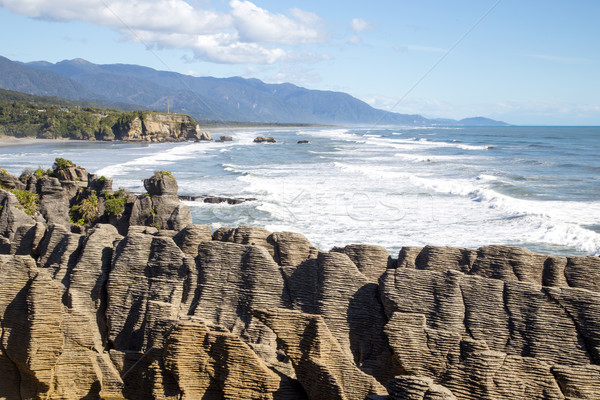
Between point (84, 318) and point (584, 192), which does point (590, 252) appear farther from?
point (84, 318)

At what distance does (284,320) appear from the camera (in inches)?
332

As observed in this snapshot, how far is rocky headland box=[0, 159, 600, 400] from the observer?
800 cm

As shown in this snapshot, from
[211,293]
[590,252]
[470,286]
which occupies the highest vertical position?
[470,286]

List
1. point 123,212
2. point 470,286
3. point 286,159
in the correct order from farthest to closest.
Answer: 1. point 286,159
2. point 123,212
3. point 470,286

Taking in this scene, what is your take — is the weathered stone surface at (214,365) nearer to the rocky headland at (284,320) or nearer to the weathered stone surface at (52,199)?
the rocky headland at (284,320)

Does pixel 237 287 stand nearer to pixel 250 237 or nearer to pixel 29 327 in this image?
pixel 250 237

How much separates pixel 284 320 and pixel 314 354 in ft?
2.26

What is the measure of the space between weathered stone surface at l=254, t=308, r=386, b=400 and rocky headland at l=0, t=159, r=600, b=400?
0.02 m

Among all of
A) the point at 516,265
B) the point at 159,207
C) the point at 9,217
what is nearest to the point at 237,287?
the point at 516,265

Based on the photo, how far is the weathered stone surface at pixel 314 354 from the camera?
8.15m

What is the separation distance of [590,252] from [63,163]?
2402 centimetres

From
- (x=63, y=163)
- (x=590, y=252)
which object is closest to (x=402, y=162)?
(x=590, y=252)

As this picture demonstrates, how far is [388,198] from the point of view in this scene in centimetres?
3788

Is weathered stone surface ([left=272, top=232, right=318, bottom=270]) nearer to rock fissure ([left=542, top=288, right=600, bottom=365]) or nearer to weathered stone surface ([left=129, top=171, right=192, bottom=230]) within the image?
rock fissure ([left=542, top=288, right=600, bottom=365])
